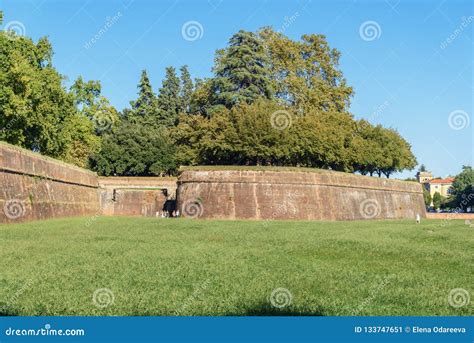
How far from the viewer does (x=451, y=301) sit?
25.8ft

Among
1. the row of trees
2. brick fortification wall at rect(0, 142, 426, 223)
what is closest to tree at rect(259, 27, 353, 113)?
the row of trees

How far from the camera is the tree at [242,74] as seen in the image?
5616 cm

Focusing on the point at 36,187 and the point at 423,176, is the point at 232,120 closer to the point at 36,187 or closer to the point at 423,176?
the point at 36,187

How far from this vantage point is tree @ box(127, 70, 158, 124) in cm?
7588

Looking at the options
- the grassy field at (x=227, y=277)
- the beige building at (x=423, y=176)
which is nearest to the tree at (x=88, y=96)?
the grassy field at (x=227, y=277)

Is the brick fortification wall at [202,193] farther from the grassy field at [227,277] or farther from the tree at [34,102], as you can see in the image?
the grassy field at [227,277]

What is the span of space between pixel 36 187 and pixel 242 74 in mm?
29743

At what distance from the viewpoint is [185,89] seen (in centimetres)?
8419

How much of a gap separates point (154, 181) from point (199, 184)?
1239cm

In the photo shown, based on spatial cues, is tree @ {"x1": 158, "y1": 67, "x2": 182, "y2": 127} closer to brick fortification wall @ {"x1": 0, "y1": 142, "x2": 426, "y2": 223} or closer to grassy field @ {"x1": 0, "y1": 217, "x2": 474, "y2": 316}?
brick fortification wall @ {"x1": 0, "y1": 142, "x2": 426, "y2": 223}

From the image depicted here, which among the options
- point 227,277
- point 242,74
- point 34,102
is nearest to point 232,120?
point 242,74

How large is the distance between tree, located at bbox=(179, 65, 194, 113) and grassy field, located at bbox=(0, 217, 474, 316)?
6466cm

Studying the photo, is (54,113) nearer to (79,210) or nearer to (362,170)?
(79,210)

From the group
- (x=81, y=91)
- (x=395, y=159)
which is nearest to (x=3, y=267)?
(x=81, y=91)
